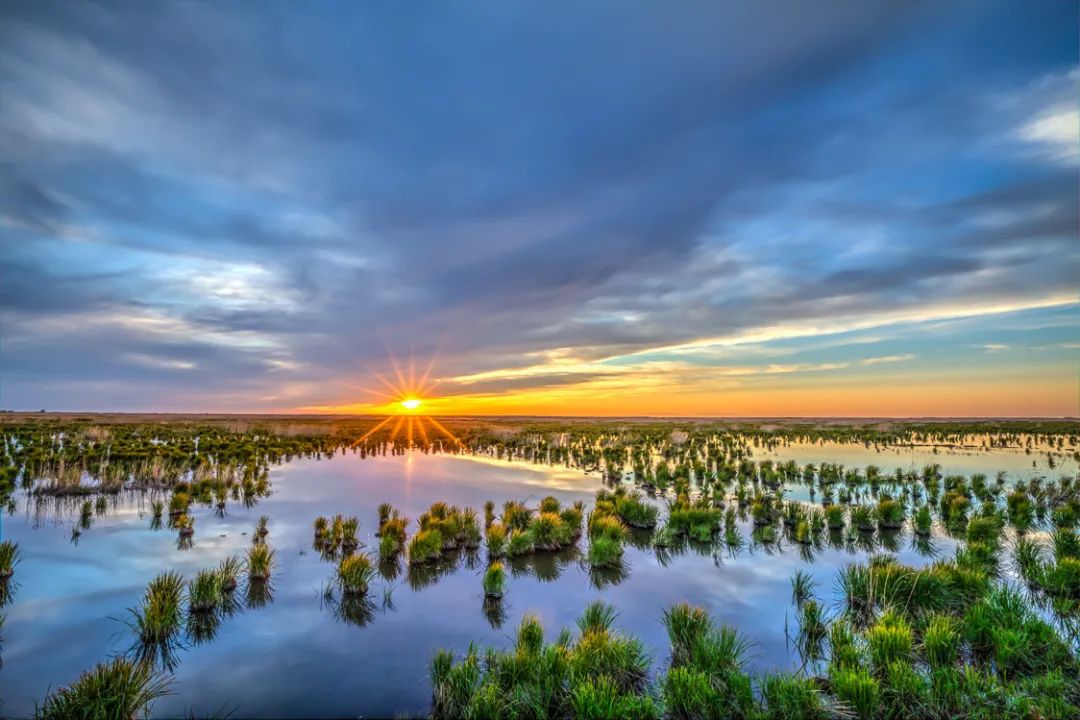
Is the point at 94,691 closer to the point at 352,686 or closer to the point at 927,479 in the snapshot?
the point at 352,686

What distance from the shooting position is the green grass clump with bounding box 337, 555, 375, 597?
35.7 feet

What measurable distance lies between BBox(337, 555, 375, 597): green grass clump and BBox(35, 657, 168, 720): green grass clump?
14.6 feet

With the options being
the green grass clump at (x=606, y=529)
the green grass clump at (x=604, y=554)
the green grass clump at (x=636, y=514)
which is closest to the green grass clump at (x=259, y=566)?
the green grass clump at (x=604, y=554)

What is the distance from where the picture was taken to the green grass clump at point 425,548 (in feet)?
42.8

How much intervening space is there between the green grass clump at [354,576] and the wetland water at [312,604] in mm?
409

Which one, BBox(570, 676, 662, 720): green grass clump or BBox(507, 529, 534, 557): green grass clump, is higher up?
BBox(570, 676, 662, 720): green grass clump

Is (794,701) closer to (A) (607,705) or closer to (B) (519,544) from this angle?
(A) (607,705)

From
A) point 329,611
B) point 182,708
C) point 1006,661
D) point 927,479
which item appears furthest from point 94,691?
point 927,479

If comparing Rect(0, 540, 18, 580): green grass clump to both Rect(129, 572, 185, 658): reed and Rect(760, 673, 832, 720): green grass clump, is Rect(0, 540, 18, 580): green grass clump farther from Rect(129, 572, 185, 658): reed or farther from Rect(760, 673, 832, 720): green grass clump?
Rect(760, 673, 832, 720): green grass clump

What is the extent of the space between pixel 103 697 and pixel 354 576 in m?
5.23

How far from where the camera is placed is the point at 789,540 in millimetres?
15203

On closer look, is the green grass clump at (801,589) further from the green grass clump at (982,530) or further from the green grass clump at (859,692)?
the green grass clump at (982,530)

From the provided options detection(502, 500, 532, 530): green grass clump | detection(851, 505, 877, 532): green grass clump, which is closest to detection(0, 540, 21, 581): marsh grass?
detection(502, 500, 532, 530): green grass clump

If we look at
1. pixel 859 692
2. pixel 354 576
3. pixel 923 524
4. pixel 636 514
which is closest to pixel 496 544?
pixel 354 576
